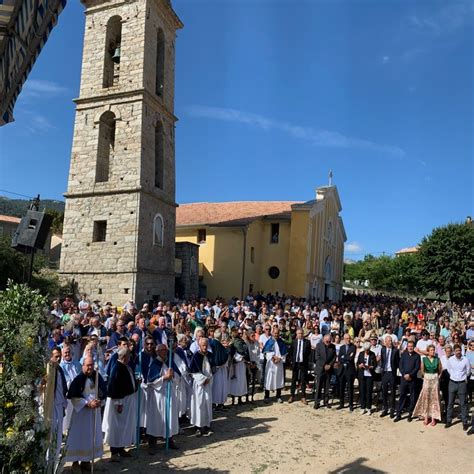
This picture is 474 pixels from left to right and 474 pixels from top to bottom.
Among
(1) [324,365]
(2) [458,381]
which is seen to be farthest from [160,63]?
(2) [458,381]

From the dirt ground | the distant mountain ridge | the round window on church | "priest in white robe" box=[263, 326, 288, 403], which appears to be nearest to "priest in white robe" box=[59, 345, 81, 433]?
the dirt ground

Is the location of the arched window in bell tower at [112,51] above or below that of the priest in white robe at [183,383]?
above

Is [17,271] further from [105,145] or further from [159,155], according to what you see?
[159,155]

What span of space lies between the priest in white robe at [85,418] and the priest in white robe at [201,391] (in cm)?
217

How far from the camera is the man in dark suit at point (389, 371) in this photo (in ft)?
34.8

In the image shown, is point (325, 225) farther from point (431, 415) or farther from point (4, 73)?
point (4, 73)

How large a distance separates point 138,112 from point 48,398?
59.7 feet

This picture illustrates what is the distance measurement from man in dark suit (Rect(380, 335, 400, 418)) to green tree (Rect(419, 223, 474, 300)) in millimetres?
30202

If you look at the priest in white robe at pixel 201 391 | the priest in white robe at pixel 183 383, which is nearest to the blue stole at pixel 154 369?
the priest in white robe at pixel 183 383

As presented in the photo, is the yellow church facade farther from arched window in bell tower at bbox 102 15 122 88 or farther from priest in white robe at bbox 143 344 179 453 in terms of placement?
priest in white robe at bbox 143 344 179 453

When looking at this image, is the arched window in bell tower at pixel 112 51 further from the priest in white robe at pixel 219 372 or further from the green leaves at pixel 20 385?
the green leaves at pixel 20 385

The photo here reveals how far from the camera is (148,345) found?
8.26 meters

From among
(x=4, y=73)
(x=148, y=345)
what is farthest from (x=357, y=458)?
(x=4, y=73)

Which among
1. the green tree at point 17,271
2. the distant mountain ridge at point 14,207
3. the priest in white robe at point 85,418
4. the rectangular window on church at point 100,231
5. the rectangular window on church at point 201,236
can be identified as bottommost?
the priest in white robe at point 85,418
